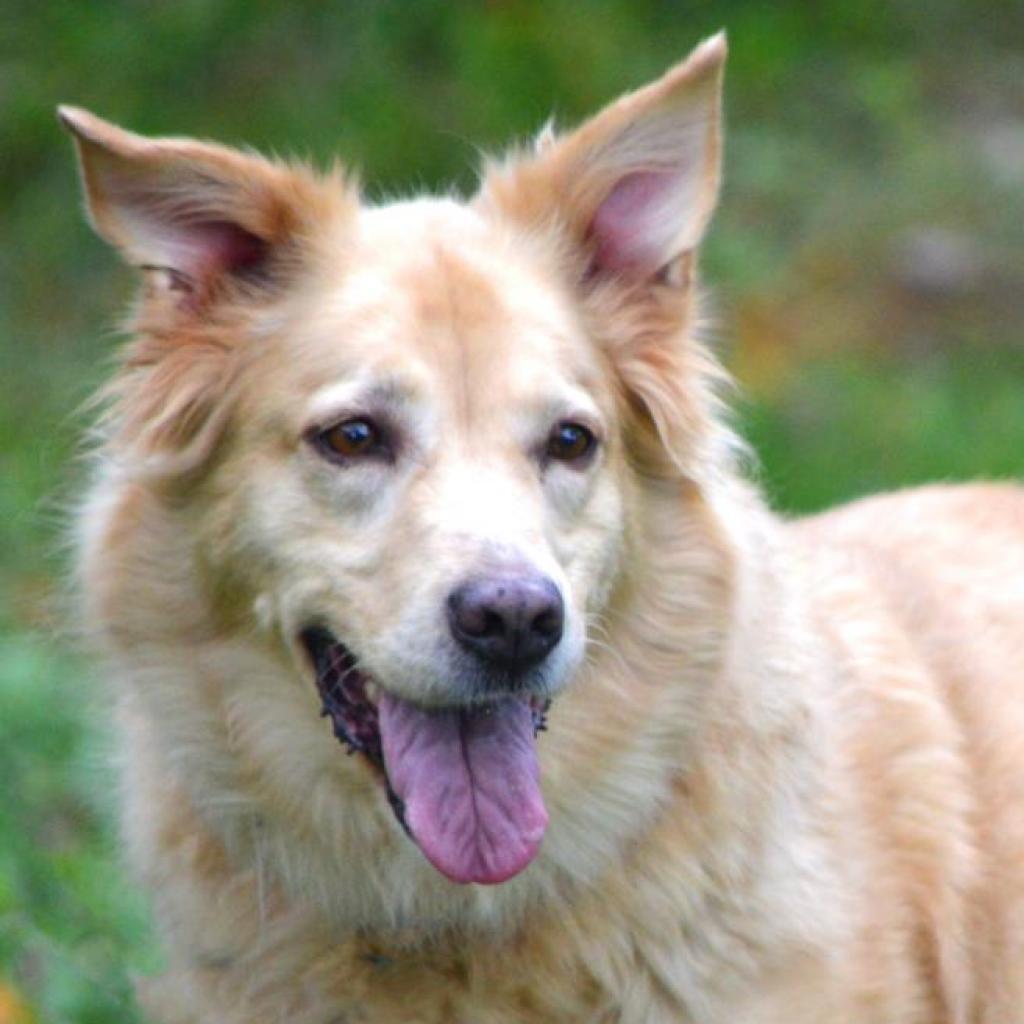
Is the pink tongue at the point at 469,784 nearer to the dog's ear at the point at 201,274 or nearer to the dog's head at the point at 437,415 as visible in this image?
the dog's head at the point at 437,415

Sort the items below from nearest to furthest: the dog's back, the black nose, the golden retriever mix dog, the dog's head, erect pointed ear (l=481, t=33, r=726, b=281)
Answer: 1. the black nose
2. the dog's head
3. the golden retriever mix dog
4. erect pointed ear (l=481, t=33, r=726, b=281)
5. the dog's back

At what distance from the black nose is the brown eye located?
1.34ft

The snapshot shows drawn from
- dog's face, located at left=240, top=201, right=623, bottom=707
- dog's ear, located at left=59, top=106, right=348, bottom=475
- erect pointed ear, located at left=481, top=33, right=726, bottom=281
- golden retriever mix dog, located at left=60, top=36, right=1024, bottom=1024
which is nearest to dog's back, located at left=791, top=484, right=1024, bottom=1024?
golden retriever mix dog, located at left=60, top=36, right=1024, bottom=1024

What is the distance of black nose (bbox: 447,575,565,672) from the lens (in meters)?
4.02

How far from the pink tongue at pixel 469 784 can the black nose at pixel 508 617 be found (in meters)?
0.24

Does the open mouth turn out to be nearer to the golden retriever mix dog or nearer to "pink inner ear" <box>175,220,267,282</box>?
the golden retriever mix dog

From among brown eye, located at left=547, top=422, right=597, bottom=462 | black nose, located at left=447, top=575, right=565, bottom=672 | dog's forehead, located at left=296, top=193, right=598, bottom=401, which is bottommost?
black nose, located at left=447, top=575, right=565, bottom=672

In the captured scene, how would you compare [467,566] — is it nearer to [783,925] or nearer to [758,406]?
[783,925]

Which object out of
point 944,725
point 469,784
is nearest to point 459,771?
point 469,784

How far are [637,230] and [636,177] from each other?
0.13 meters

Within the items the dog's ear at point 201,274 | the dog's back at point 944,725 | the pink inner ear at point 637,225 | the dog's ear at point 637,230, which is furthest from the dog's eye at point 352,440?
the dog's back at point 944,725

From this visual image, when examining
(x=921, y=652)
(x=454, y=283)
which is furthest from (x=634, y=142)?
(x=921, y=652)

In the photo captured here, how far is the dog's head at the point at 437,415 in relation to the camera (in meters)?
4.18

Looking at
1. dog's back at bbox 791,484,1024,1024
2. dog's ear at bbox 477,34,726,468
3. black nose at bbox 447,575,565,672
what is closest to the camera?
black nose at bbox 447,575,565,672
